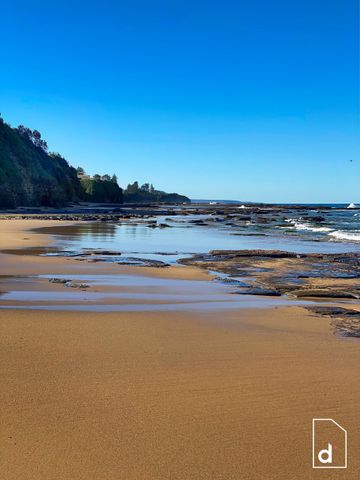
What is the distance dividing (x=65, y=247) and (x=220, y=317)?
499 inches

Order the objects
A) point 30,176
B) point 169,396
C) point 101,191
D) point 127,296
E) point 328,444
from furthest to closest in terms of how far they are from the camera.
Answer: point 101,191 → point 30,176 → point 127,296 → point 169,396 → point 328,444

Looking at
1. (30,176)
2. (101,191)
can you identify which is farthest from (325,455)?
(101,191)

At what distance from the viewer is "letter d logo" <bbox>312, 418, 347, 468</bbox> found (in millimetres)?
3158

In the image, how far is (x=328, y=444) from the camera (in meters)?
3.36

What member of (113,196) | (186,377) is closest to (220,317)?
(186,377)

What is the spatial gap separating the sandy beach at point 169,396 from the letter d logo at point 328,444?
0.07 metres

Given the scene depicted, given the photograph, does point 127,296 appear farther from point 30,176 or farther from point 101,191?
point 101,191

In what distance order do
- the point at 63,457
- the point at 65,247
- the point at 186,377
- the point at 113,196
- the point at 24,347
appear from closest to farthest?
the point at 63,457 → the point at 186,377 → the point at 24,347 → the point at 65,247 → the point at 113,196

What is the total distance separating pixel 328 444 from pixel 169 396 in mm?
1402

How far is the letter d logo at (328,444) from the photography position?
3.16 meters

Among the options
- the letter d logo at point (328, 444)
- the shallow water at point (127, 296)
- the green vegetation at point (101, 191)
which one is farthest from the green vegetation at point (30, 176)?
the letter d logo at point (328, 444)

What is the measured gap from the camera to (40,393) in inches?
159

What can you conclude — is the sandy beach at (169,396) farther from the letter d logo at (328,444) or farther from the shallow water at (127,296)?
the shallow water at (127,296)

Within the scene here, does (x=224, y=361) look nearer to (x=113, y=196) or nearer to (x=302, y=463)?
(x=302, y=463)
